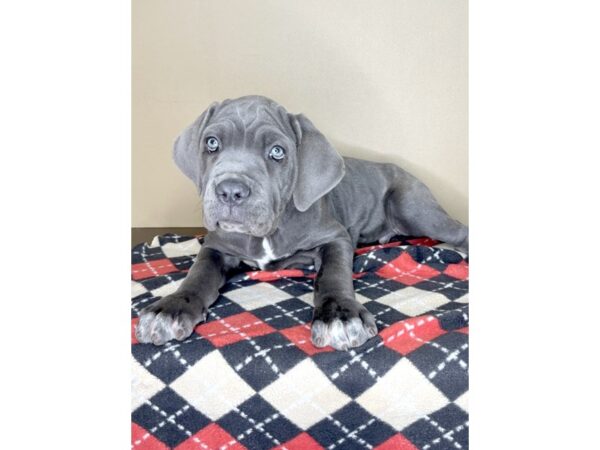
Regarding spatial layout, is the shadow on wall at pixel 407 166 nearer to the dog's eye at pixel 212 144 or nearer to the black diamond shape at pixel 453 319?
the dog's eye at pixel 212 144

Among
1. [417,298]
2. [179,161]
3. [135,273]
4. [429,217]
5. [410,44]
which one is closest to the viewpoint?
[417,298]

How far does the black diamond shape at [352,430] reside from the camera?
1.69 meters

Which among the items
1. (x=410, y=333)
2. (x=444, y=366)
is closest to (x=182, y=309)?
(x=410, y=333)

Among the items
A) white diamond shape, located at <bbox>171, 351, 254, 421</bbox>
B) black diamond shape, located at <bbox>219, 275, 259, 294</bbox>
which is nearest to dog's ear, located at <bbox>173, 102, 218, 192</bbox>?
black diamond shape, located at <bbox>219, 275, 259, 294</bbox>

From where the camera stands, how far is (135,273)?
8.68ft

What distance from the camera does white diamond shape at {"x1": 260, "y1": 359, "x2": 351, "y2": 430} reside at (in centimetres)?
169

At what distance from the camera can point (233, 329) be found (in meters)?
1.91

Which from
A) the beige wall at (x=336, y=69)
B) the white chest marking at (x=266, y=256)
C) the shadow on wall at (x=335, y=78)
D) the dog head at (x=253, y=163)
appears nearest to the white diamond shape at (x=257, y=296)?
the white chest marking at (x=266, y=256)

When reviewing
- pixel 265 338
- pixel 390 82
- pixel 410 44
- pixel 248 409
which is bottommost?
pixel 248 409

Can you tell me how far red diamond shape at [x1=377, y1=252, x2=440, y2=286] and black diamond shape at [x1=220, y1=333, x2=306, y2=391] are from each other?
0.89m

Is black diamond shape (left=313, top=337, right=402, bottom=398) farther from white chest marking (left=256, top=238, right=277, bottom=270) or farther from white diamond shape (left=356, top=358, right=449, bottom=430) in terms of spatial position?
white chest marking (left=256, top=238, right=277, bottom=270)

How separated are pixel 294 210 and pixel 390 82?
1524 mm
